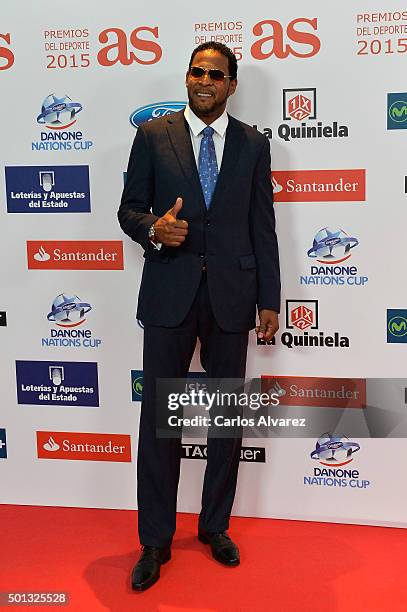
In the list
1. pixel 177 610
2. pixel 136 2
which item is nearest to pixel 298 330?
pixel 177 610

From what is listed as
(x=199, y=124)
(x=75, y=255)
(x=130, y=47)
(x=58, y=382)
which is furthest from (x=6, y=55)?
(x=58, y=382)

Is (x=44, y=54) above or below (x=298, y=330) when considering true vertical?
above

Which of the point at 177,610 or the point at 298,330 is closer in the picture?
the point at 177,610

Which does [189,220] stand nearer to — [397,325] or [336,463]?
[397,325]

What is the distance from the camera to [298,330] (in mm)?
3457

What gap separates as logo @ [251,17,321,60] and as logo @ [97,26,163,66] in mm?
424

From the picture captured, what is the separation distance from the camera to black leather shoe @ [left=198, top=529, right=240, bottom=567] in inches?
124

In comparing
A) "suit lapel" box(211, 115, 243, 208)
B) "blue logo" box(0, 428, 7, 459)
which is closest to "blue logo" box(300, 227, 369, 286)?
"suit lapel" box(211, 115, 243, 208)

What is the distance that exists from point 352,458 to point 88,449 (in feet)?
3.97

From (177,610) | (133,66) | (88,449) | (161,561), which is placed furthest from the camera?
(88,449)

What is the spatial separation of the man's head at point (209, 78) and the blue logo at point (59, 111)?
0.67 metres

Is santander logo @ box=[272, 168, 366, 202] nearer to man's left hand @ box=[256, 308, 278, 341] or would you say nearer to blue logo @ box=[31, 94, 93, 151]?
man's left hand @ box=[256, 308, 278, 341]

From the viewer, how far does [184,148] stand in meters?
3.01

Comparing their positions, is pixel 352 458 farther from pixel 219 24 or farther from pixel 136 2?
pixel 136 2
